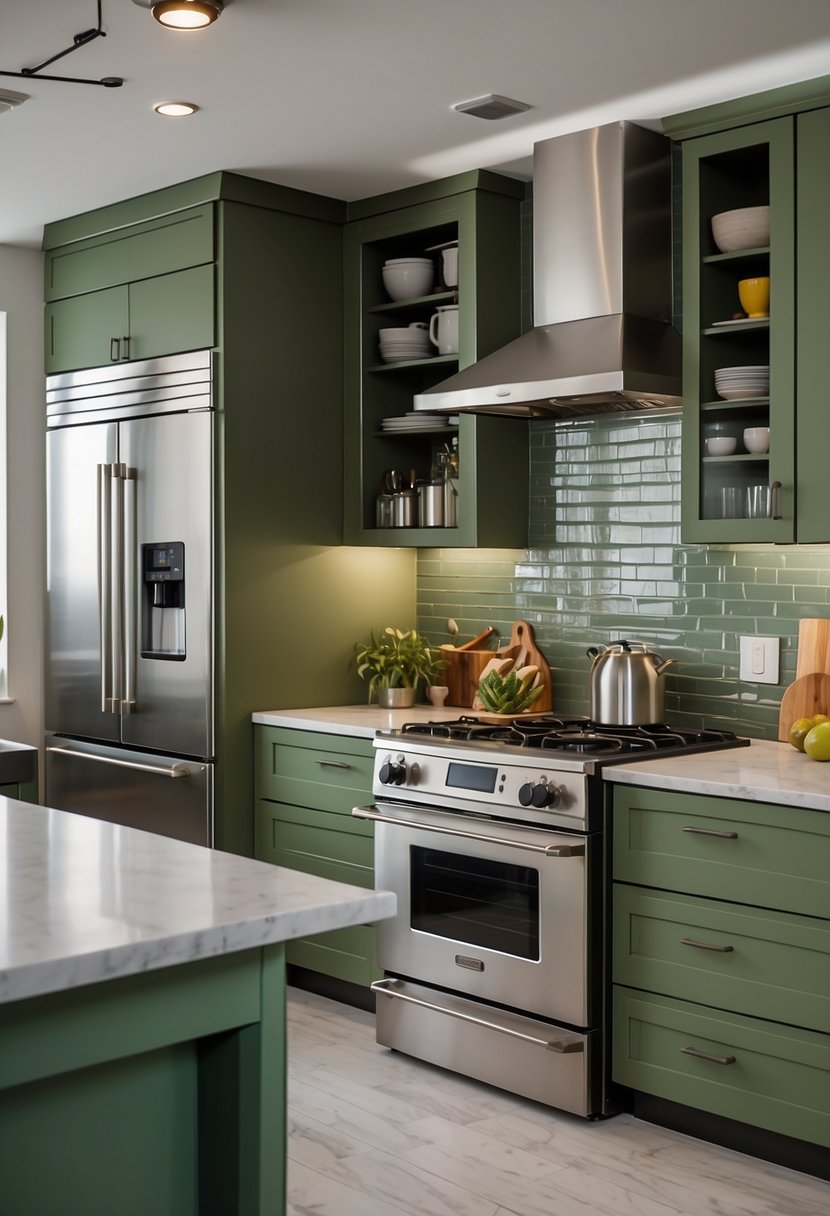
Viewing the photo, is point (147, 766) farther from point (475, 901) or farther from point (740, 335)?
point (740, 335)

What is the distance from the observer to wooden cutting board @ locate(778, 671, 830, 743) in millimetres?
3580

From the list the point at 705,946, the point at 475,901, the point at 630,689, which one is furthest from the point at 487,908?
the point at 630,689

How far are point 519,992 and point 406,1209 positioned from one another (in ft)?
2.33

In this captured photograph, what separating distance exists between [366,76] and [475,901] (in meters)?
2.16

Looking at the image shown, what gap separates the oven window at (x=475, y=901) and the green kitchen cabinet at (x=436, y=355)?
1152mm

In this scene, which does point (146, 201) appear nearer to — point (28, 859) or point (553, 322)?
point (553, 322)

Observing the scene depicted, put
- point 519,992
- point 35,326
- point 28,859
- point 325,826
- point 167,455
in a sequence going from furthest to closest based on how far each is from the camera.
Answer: point 35,326, point 167,455, point 325,826, point 519,992, point 28,859

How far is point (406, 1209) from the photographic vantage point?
112 inches

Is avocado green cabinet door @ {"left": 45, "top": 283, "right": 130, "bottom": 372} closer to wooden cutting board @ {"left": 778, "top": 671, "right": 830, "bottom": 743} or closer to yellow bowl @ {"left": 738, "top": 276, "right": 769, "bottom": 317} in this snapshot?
yellow bowl @ {"left": 738, "top": 276, "right": 769, "bottom": 317}

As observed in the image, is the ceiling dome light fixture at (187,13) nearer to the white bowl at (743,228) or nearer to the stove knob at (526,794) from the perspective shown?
the white bowl at (743,228)

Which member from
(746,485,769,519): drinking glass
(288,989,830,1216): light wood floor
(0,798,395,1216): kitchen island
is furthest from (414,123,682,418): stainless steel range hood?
(0,798,395,1216): kitchen island

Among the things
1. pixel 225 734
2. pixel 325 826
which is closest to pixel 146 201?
pixel 225 734

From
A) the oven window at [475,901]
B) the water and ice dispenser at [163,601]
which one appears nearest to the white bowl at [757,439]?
the oven window at [475,901]

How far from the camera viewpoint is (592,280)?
12.6 feet
